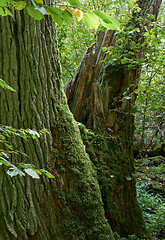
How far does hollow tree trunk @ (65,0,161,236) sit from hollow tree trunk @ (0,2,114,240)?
706 mm

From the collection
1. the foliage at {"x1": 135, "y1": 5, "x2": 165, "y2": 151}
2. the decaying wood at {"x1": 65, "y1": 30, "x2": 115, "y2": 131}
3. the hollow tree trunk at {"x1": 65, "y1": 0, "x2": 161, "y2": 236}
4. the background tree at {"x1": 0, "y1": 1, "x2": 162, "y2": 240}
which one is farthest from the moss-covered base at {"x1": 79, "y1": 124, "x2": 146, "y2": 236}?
the foliage at {"x1": 135, "y1": 5, "x2": 165, "y2": 151}

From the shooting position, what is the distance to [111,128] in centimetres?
385

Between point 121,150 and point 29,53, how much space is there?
2.57 metres

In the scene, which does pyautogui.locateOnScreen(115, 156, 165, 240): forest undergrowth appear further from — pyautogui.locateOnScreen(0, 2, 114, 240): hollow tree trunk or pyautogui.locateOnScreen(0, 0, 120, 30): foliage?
pyautogui.locateOnScreen(0, 0, 120, 30): foliage

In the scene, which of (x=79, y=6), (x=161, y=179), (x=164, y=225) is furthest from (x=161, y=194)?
(x=79, y=6)

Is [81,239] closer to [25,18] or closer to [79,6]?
[79,6]

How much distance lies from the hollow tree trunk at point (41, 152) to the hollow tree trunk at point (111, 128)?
0.71 m

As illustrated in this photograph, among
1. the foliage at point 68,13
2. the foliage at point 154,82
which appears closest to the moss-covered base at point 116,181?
A: the foliage at point 154,82

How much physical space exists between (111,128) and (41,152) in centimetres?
198

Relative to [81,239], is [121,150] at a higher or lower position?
higher

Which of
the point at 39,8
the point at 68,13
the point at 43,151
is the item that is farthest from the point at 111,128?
the point at 39,8

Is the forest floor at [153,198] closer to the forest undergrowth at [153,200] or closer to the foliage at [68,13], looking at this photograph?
the forest undergrowth at [153,200]

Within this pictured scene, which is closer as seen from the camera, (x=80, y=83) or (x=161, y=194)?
(x=80, y=83)

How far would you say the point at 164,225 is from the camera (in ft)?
13.0
